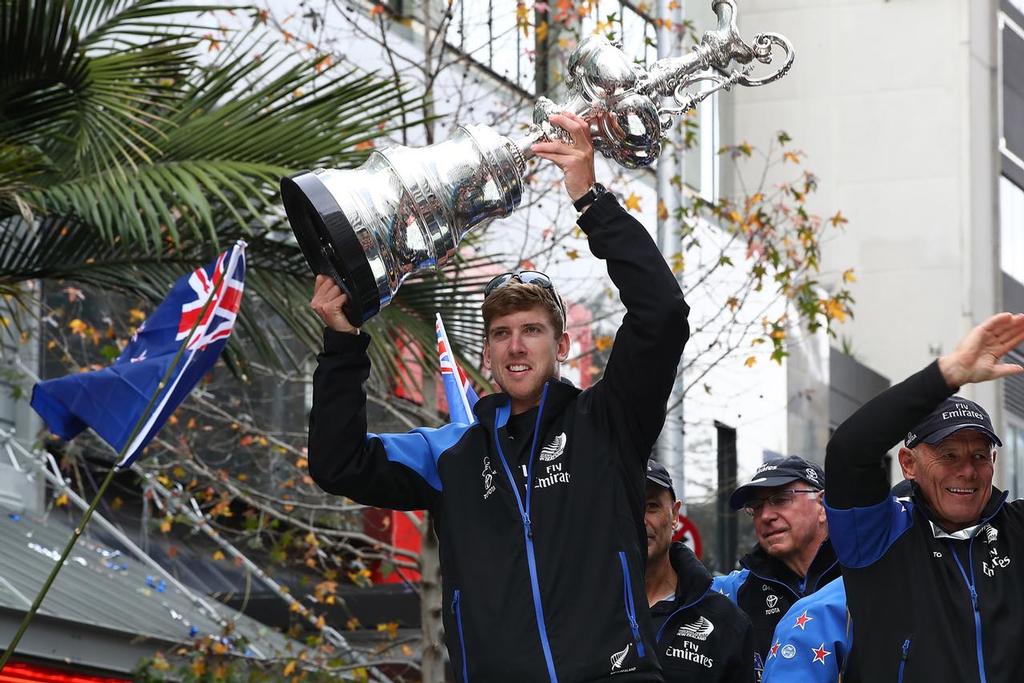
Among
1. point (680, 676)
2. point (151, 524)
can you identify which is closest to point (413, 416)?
point (151, 524)

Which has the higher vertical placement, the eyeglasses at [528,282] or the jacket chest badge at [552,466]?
the eyeglasses at [528,282]

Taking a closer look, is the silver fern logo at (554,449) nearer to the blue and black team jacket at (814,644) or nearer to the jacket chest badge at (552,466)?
the jacket chest badge at (552,466)

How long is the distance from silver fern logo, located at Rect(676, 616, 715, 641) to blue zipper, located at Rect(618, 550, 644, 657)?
1.59 metres

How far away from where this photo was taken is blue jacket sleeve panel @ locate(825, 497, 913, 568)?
17.1 ft

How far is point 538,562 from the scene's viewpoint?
191 inches

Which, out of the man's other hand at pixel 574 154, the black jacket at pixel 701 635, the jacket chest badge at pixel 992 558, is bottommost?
the black jacket at pixel 701 635

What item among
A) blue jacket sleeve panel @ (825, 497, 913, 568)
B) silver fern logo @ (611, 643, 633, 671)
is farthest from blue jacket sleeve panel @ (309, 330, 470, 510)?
blue jacket sleeve panel @ (825, 497, 913, 568)

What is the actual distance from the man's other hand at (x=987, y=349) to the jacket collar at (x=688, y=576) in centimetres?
183

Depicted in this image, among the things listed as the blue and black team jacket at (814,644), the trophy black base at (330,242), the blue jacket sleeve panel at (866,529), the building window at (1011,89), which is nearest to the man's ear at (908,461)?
the blue jacket sleeve panel at (866,529)

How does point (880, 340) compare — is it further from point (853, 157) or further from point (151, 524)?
point (151, 524)

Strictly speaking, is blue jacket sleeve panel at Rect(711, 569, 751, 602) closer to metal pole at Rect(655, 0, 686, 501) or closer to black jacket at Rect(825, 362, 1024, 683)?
black jacket at Rect(825, 362, 1024, 683)

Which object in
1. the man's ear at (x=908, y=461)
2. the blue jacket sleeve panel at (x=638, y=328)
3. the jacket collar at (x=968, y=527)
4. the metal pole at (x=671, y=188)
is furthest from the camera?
the metal pole at (x=671, y=188)

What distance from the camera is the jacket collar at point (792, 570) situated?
6.99 m

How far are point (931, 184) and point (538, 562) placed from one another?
28.2m
